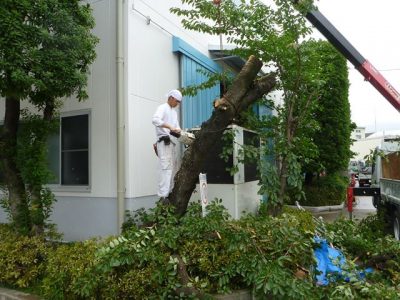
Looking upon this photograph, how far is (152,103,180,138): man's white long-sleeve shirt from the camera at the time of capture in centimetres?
517

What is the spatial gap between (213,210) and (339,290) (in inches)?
66.3

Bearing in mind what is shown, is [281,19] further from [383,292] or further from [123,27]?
[383,292]

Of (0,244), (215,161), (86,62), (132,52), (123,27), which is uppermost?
(123,27)

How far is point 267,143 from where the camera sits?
6.15 metres

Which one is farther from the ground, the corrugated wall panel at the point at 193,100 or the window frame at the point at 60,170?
the corrugated wall panel at the point at 193,100

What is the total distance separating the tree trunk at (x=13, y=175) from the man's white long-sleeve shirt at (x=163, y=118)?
2074mm

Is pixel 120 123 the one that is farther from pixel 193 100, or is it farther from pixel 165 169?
pixel 193 100

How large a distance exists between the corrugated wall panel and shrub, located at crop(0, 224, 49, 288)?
3.66m

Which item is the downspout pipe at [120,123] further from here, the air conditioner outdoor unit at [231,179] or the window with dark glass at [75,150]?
the air conditioner outdoor unit at [231,179]

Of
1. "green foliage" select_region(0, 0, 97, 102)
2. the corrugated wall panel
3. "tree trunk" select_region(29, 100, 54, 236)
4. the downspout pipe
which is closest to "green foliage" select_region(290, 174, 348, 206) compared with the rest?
the corrugated wall panel

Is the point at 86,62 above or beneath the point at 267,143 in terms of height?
above

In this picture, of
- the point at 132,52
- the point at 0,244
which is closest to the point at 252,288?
the point at 0,244

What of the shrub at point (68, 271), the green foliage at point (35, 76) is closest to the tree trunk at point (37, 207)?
the green foliage at point (35, 76)

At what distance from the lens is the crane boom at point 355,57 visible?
768cm
